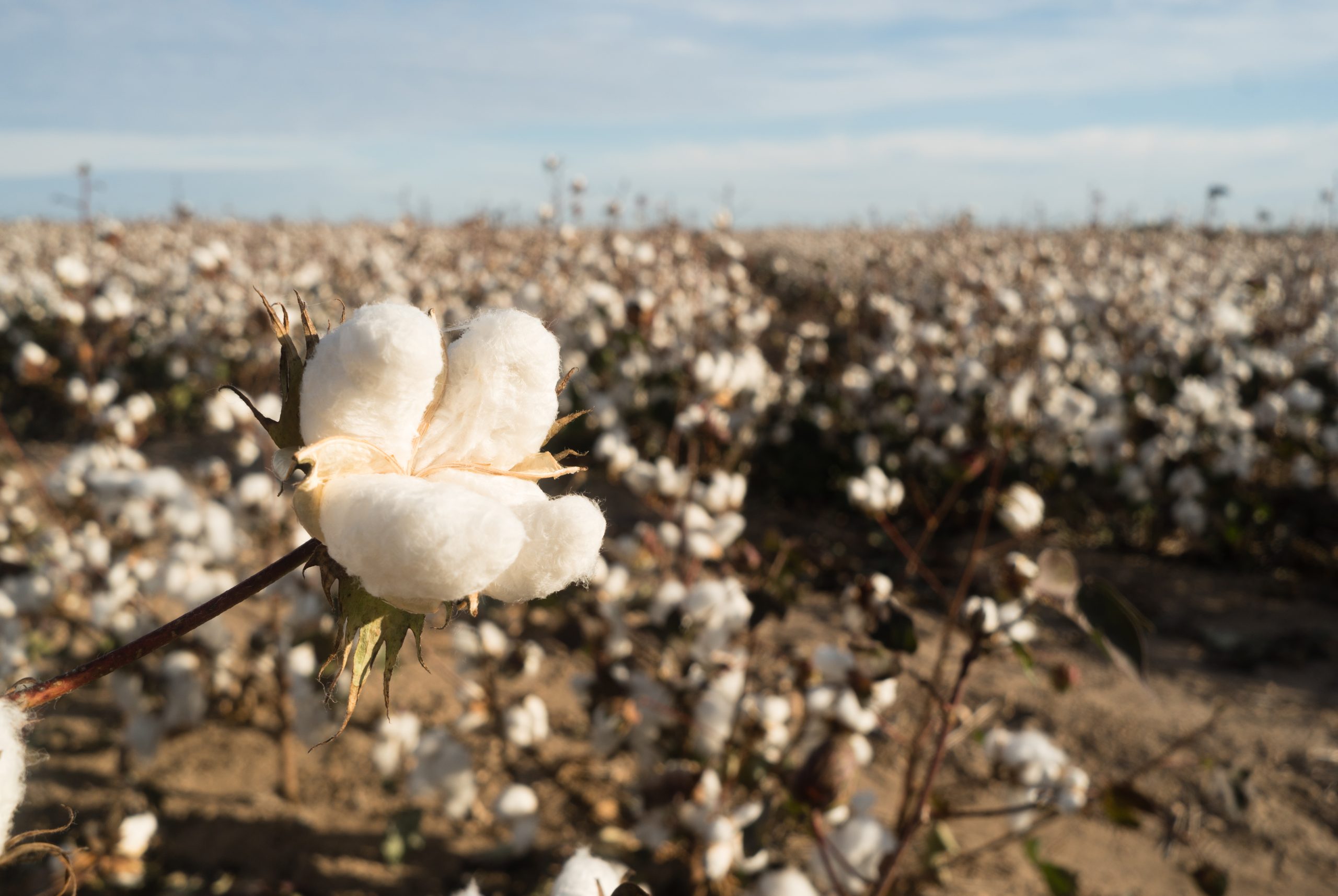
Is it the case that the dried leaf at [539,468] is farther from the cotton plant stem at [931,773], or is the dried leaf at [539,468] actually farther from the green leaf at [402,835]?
the green leaf at [402,835]

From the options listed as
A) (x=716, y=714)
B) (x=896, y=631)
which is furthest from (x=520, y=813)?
(x=896, y=631)

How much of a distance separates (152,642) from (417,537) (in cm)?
16

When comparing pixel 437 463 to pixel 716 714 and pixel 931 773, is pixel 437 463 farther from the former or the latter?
pixel 716 714

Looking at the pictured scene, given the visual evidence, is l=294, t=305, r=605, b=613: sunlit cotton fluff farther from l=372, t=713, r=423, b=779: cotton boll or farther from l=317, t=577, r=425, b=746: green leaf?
l=372, t=713, r=423, b=779: cotton boll

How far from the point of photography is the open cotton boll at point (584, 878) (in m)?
0.68

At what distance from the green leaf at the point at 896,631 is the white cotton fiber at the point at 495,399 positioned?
932mm

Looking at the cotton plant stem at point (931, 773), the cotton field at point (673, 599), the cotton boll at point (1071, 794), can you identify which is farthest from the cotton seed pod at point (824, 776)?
the cotton boll at point (1071, 794)

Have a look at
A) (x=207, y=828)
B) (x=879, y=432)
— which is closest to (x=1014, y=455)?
(x=879, y=432)

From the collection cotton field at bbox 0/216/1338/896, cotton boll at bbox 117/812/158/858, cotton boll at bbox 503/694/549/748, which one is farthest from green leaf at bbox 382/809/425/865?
cotton boll at bbox 117/812/158/858

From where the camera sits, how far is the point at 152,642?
50 centimetres

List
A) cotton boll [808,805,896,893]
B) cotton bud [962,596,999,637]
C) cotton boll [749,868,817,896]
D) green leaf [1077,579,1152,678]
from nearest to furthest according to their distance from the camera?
1. green leaf [1077,579,1152,678]
2. cotton bud [962,596,999,637]
3. cotton boll [749,868,817,896]
4. cotton boll [808,805,896,893]

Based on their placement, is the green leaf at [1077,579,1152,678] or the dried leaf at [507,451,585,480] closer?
the dried leaf at [507,451,585,480]

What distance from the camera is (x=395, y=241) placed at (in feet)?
27.1

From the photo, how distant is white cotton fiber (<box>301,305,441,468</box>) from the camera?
549mm
